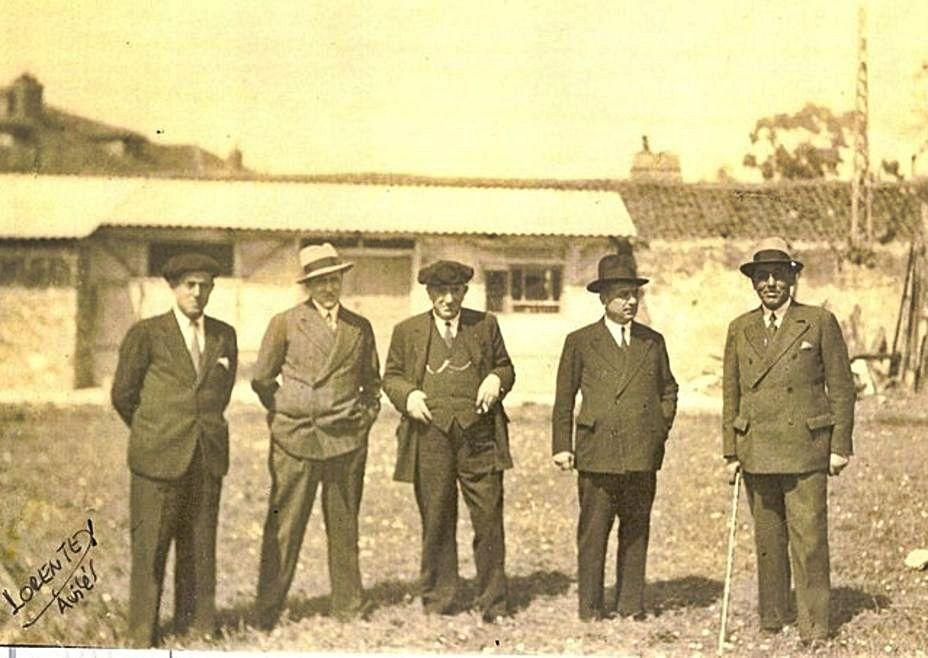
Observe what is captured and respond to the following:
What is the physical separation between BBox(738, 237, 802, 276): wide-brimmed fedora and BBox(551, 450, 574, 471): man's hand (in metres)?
1.27

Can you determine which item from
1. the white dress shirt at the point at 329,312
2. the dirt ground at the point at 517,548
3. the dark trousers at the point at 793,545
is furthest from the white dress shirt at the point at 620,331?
the white dress shirt at the point at 329,312

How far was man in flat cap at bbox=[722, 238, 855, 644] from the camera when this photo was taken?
558 cm

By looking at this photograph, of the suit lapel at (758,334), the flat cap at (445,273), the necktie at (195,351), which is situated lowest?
the necktie at (195,351)

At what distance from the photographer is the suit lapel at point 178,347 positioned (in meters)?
5.73

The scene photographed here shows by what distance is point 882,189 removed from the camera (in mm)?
6098

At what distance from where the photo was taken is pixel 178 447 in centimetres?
572

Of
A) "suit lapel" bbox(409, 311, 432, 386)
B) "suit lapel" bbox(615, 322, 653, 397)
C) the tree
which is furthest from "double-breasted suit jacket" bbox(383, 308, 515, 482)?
the tree

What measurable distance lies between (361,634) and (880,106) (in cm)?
372

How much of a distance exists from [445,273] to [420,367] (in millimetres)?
492

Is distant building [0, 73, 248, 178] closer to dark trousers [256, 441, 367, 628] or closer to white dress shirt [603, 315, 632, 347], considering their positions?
dark trousers [256, 441, 367, 628]

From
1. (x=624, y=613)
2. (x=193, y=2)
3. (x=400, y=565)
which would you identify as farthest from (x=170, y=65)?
(x=624, y=613)

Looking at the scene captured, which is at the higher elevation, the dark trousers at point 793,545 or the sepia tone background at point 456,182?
the sepia tone background at point 456,182

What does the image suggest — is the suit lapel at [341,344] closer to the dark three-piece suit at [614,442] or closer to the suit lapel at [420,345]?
the suit lapel at [420,345]
